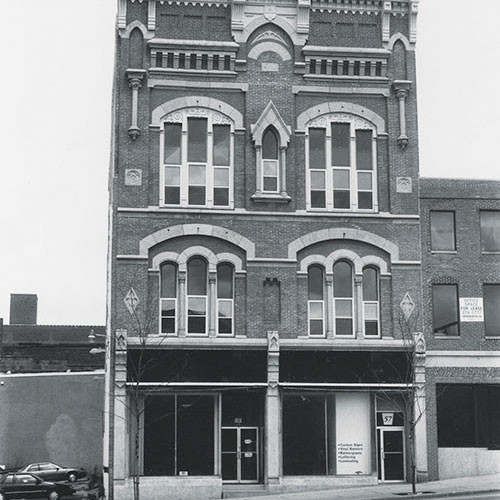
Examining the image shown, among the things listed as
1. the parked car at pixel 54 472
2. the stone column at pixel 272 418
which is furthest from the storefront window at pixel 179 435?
the parked car at pixel 54 472

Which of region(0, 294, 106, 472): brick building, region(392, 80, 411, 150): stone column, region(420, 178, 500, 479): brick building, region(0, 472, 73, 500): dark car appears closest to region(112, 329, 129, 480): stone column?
region(0, 472, 73, 500): dark car

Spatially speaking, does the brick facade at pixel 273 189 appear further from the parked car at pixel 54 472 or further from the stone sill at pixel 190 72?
the parked car at pixel 54 472

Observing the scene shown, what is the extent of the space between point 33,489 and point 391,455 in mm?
12978

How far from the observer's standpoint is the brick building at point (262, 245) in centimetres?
3072

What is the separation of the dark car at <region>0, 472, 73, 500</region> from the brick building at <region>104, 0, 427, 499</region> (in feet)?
13.0

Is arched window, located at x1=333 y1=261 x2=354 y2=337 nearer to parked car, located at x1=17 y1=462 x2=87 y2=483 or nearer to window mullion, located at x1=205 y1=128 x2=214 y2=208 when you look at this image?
window mullion, located at x1=205 y1=128 x2=214 y2=208

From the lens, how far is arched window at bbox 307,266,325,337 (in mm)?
31703

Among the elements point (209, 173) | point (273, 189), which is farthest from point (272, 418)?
point (209, 173)

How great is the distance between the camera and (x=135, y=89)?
104 feet

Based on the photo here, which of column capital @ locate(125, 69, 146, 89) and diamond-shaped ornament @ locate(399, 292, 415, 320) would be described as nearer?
column capital @ locate(125, 69, 146, 89)

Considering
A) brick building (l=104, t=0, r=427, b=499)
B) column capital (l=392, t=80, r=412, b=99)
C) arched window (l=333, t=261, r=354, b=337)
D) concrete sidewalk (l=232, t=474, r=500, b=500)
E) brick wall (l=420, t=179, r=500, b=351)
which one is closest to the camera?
concrete sidewalk (l=232, t=474, r=500, b=500)

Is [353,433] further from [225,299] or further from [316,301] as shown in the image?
[225,299]

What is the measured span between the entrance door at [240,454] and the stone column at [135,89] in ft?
33.9

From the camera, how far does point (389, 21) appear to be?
3319 cm
